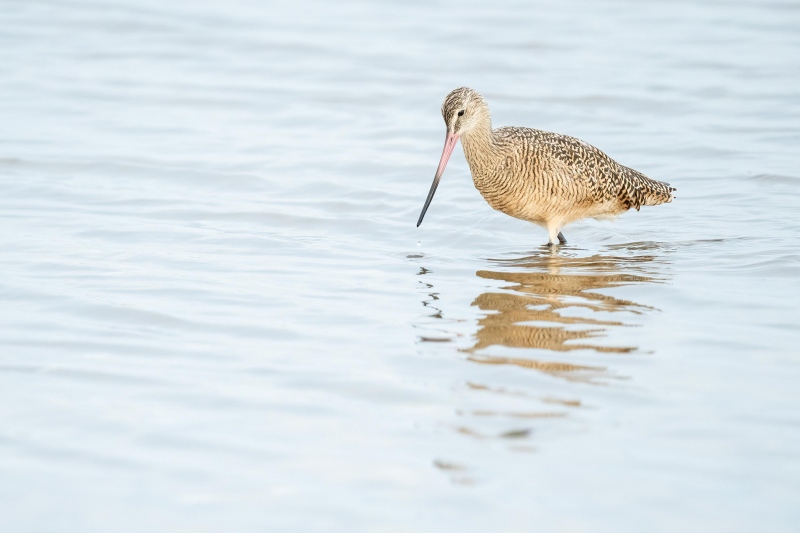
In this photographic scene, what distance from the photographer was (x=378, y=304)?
19.3 ft

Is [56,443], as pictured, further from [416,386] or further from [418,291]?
[418,291]

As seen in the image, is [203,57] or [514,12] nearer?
[203,57]

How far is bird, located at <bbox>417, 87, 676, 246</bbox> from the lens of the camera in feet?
24.1

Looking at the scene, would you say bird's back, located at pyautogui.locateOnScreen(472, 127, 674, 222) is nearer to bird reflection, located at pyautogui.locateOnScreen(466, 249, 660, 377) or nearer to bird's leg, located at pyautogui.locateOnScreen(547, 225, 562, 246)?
bird's leg, located at pyautogui.locateOnScreen(547, 225, 562, 246)

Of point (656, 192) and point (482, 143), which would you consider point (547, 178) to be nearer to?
point (482, 143)

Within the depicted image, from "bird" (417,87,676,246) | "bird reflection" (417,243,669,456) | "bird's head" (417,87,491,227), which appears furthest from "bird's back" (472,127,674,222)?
"bird reflection" (417,243,669,456)

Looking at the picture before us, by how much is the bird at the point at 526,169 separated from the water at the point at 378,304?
30cm

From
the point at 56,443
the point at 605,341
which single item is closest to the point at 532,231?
the point at 605,341

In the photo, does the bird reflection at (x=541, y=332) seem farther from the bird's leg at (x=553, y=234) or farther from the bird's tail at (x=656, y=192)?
the bird's tail at (x=656, y=192)

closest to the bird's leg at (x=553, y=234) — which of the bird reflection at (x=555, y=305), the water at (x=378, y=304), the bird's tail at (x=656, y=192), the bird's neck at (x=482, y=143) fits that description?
the water at (x=378, y=304)

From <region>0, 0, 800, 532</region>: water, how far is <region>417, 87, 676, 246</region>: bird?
295mm

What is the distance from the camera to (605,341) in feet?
17.1

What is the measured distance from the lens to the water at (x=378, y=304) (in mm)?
3701

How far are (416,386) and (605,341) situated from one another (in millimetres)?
1009
